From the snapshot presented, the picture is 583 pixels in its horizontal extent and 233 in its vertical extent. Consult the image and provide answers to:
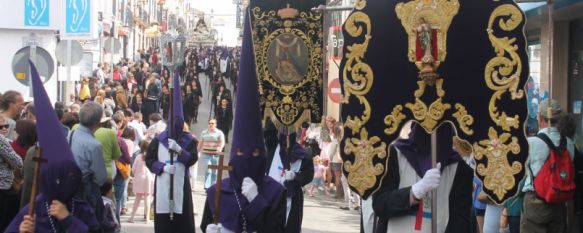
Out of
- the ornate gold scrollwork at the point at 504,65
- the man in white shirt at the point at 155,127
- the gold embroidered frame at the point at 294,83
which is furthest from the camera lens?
the man in white shirt at the point at 155,127

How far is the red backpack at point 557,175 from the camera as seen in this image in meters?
9.44

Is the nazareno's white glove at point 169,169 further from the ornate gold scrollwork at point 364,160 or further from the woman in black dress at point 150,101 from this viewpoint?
the woman in black dress at point 150,101

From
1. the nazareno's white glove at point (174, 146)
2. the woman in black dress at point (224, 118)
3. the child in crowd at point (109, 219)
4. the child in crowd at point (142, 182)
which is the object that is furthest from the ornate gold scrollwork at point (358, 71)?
the woman in black dress at point (224, 118)

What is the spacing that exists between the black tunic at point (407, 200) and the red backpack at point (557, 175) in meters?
2.88

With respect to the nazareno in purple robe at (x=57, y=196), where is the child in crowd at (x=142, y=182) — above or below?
below

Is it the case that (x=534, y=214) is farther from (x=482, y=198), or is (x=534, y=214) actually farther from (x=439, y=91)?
(x=439, y=91)

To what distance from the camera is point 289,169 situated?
10883mm

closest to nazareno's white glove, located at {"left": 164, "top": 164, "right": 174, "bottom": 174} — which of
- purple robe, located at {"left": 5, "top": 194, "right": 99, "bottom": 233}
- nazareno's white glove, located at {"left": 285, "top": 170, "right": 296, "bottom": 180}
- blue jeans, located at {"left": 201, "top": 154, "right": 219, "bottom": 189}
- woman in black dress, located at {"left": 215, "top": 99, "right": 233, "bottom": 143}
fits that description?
nazareno's white glove, located at {"left": 285, "top": 170, "right": 296, "bottom": 180}

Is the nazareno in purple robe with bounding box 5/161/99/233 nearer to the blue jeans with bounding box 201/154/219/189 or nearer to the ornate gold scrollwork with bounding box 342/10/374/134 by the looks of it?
the ornate gold scrollwork with bounding box 342/10/374/134

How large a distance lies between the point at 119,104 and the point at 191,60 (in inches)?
1228

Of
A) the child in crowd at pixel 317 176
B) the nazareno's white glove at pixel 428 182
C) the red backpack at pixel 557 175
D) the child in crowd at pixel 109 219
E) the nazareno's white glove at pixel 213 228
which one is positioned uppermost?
the nazareno's white glove at pixel 428 182

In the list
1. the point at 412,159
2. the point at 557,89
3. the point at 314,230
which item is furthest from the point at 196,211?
the point at 412,159

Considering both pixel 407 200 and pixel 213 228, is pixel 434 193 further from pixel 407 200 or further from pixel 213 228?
pixel 213 228

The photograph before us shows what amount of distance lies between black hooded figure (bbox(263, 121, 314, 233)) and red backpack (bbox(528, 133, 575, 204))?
2504mm
